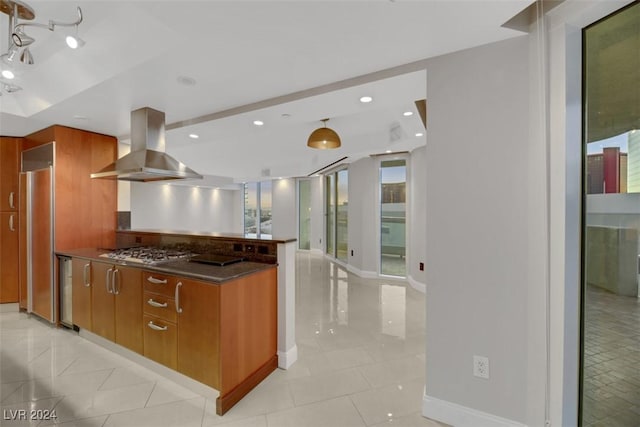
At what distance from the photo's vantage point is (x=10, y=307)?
3707mm

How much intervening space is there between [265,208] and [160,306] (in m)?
8.22

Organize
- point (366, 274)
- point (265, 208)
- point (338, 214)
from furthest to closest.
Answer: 1. point (265, 208)
2. point (338, 214)
3. point (366, 274)

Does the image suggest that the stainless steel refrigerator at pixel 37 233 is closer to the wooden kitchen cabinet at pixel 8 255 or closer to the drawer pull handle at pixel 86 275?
the wooden kitchen cabinet at pixel 8 255

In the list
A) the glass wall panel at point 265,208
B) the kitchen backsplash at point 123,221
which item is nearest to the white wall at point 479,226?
the kitchen backsplash at point 123,221

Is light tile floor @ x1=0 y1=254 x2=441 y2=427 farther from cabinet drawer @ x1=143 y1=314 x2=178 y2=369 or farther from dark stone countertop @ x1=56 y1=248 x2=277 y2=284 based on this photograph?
dark stone countertop @ x1=56 y1=248 x2=277 y2=284

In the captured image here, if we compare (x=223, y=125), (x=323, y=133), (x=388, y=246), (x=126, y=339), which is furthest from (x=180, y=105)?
(x=388, y=246)

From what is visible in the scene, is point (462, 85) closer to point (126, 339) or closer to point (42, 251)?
point (126, 339)

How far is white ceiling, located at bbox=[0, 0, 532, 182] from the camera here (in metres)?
1.44

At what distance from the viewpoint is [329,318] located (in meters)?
3.57

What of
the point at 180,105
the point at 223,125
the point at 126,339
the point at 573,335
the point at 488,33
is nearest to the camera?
the point at 573,335

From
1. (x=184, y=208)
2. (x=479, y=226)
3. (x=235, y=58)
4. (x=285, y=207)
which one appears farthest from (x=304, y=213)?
(x=479, y=226)

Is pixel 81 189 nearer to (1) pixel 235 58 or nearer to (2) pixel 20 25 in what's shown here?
(2) pixel 20 25

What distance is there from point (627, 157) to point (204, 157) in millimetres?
6125

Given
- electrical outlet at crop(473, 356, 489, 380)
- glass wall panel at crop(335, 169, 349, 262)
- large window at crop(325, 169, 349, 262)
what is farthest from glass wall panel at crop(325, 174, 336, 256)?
electrical outlet at crop(473, 356, 489, 380)
